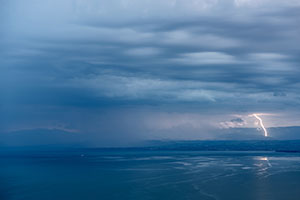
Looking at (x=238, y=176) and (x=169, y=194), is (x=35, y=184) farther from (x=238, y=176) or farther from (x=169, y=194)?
(x=238, y=176)

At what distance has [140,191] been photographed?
5597cm

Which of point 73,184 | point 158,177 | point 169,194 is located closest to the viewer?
point 169,194

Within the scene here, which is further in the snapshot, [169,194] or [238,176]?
[238,176]

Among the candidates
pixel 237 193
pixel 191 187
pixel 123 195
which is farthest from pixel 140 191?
pixel 237 193

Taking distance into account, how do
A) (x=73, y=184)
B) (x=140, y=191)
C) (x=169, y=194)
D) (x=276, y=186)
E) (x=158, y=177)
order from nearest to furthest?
(x=169, y=194) → (x=140, y=191) → (x=276, y=186) → (x=73, y=184) → (x=158, y=177)

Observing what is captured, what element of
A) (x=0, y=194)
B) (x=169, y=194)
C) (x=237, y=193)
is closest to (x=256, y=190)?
(x=237, y=193)

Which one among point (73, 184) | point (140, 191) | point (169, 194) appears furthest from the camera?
point (73, 184)

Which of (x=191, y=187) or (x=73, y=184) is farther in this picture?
(x=73, y=184)

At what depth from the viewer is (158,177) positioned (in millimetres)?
73250

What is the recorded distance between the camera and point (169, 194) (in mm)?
52562

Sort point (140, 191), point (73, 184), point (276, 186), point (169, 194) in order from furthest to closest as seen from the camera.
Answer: point (73, 184), point (276, 186), point (140, 191), point (169, 194)

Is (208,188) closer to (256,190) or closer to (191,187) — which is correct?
(191,187)

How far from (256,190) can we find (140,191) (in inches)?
671

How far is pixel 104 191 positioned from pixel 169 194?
438 inches
